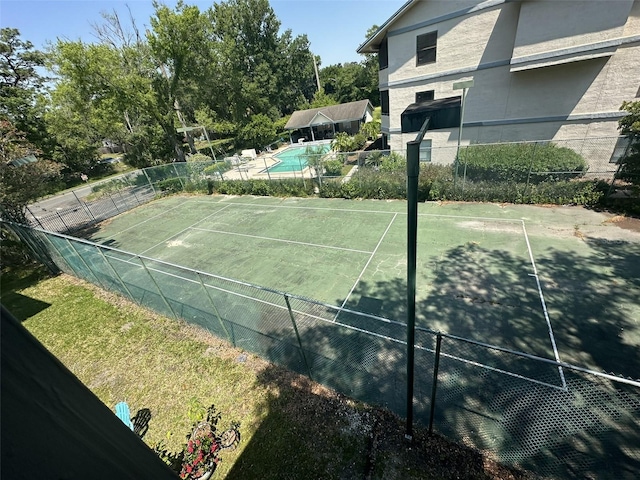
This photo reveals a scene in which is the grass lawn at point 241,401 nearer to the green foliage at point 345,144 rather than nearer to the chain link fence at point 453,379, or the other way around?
the chain link fence at point 453,379

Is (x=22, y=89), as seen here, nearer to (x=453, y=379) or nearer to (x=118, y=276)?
(x=118, y=276)

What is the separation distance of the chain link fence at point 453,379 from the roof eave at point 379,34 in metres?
16.0

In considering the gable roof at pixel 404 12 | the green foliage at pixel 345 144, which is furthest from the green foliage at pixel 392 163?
the green foliage at pixel 345 144

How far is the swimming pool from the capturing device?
24567 mm

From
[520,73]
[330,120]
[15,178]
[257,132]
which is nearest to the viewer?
[15,178]

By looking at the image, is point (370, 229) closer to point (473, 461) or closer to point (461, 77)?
point (473, 461)

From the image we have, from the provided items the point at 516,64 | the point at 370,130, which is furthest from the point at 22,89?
the point at 516,64

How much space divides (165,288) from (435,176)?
11569mm

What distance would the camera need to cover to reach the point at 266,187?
17297 mm

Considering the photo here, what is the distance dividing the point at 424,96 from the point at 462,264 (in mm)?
12022

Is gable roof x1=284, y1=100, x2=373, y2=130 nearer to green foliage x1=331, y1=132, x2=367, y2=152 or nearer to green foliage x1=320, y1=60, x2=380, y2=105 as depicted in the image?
green foliage x1=331, y1=132, x2=367, y2=152

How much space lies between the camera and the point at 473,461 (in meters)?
3.92

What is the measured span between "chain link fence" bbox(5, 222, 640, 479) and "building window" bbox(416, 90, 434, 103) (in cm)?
1468

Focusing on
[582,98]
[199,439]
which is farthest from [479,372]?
[582,98]
